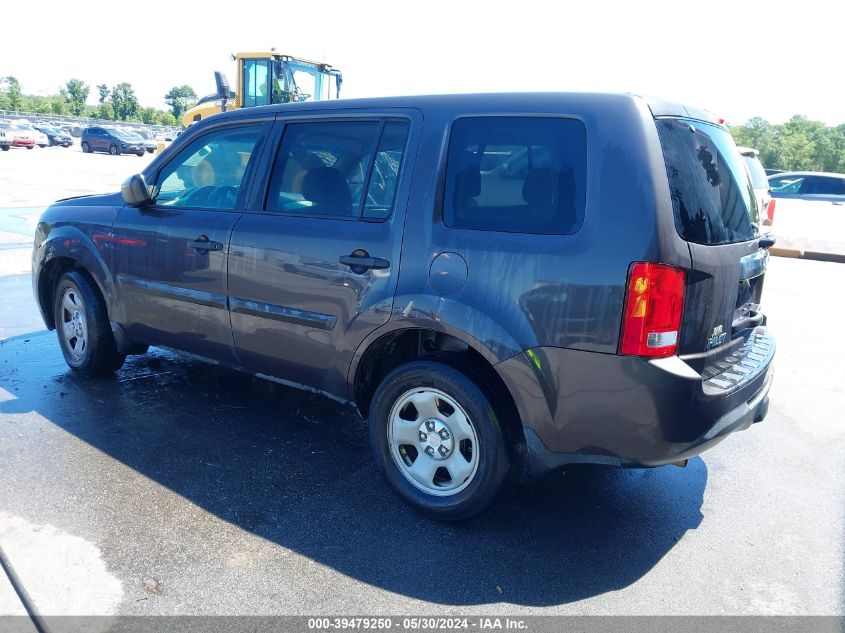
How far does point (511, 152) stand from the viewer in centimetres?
313

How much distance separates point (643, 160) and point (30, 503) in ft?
10.5

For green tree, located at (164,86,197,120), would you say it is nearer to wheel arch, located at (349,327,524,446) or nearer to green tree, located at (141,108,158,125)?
green tree, located at (141,108,158,125)

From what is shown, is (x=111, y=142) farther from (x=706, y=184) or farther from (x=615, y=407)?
(x=615, y=407)

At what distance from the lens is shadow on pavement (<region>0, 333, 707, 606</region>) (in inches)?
119

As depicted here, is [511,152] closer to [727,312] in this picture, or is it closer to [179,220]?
[727,312]

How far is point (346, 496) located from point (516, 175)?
5.90 ft

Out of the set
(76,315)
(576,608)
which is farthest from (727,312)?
(76,315)

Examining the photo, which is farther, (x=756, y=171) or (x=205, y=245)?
(x=756, y=171)

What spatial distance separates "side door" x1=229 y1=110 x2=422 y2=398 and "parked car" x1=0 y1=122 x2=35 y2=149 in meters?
42.8

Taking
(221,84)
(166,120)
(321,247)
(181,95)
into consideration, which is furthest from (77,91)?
(321,247)

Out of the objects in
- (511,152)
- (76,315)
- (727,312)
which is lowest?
(76,315)

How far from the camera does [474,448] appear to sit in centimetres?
322

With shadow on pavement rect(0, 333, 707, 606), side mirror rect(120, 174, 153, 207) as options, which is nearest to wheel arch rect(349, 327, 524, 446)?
shadow on pavement rect(0, 333, 707, 606)

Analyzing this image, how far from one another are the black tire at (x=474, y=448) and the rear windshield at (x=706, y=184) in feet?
3.69
